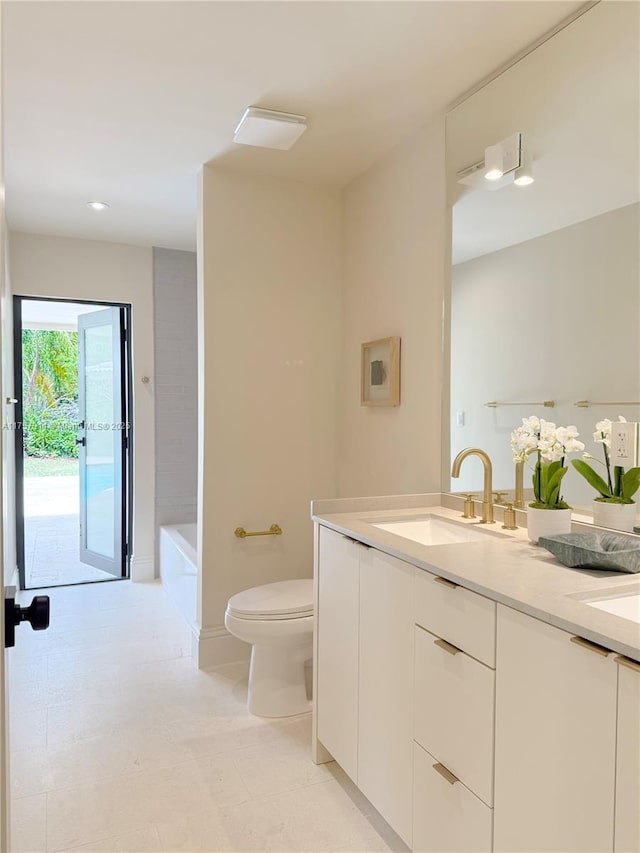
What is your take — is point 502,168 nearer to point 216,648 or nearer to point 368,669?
point 368,669

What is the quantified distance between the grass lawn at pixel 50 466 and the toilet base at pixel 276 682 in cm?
628

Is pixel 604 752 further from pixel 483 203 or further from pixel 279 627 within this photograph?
pixel 483 203

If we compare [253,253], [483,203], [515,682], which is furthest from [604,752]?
[253,253]

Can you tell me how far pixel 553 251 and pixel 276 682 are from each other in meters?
1.99

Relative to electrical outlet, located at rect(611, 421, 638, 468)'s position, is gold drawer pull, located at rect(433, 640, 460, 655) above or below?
Result: below

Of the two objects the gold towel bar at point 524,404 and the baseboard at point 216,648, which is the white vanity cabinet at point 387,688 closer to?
the gold towel bar at point 524,404

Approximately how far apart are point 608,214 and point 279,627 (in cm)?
187

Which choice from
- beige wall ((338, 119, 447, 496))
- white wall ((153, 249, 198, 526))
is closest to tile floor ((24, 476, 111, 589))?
white wall ((153, 249, 198, 526))

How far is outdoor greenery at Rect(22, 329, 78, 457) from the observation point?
7.25m

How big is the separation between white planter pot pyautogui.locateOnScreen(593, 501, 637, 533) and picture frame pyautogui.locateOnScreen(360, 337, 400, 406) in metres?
1.13

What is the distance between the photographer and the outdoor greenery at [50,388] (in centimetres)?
725

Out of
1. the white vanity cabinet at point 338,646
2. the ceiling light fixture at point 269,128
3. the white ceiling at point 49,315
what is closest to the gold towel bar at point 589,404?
the white vanity cabinet at point 338,646

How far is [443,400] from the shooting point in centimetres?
240

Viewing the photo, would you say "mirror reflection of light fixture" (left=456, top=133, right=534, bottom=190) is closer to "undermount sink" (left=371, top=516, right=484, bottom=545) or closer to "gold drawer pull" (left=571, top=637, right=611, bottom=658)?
"undermount sink" (left=371, top=516, right=484, bottom=545)
